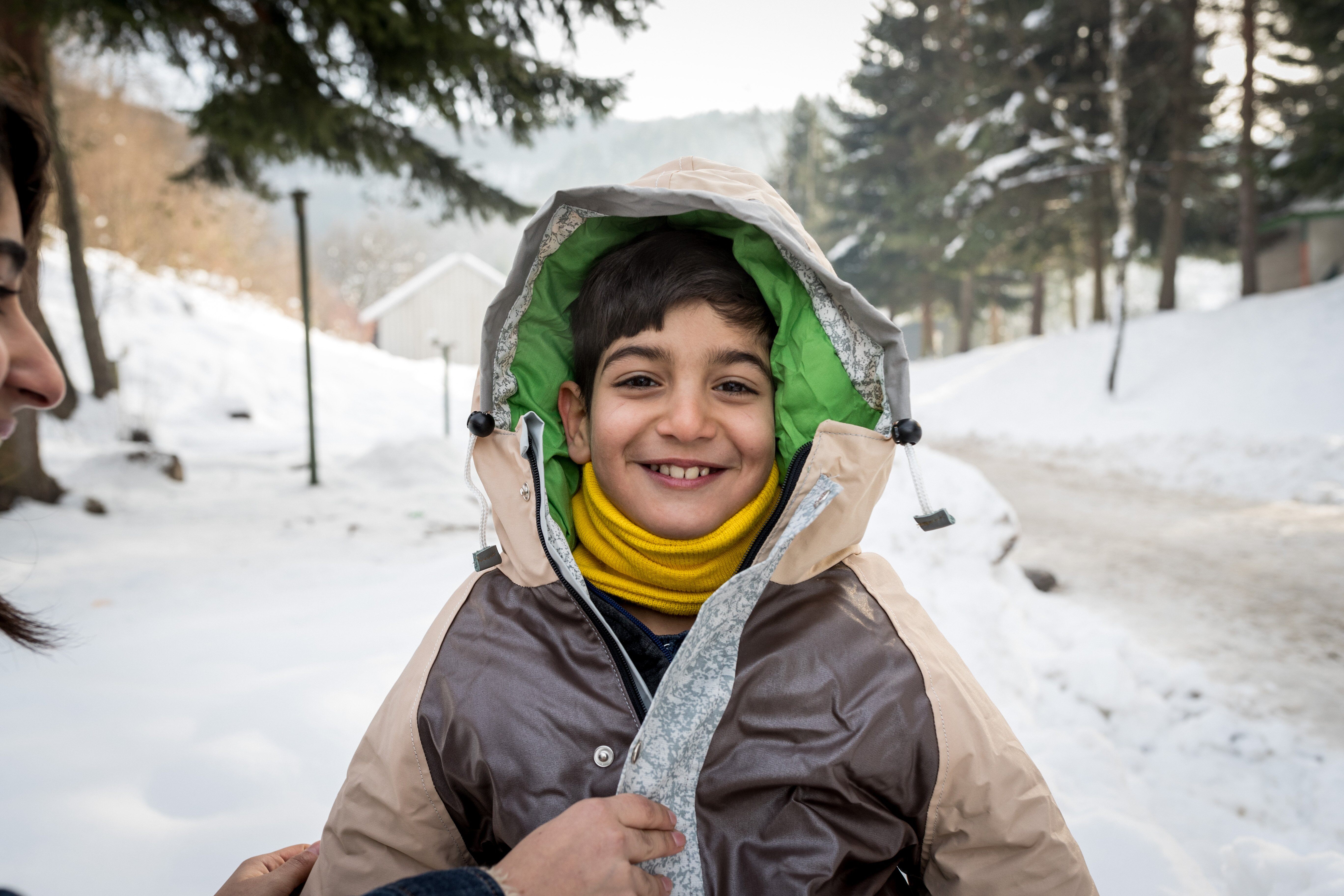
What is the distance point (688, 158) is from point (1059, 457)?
1073 centimetres

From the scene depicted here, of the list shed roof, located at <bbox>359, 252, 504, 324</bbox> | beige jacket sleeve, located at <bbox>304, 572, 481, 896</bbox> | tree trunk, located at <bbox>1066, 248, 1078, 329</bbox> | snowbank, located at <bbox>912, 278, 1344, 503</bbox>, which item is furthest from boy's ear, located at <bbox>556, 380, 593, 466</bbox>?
shed roof, located at <bbox>359, 252, 504, 324</bbox>

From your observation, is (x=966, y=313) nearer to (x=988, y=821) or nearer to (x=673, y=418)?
(x=673, y=418)

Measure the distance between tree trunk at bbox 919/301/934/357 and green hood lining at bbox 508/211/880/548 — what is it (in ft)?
85.8

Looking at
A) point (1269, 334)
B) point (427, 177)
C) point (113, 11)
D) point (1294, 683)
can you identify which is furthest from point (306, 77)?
point (1269, 334)

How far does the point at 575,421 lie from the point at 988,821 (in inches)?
48.9

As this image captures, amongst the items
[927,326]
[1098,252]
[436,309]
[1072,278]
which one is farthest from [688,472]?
[436,309]

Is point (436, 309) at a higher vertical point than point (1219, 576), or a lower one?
higher

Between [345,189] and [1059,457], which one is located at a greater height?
[345,189]

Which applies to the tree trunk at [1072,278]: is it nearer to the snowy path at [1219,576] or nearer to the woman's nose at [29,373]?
the snowy path at [1219,576]

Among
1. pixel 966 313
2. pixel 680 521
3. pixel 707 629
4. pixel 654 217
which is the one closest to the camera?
pixel 707 629

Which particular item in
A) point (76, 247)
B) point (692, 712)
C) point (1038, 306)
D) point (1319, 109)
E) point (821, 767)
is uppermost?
point (1319, 109)

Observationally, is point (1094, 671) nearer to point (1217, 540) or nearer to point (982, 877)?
point (982, 877)

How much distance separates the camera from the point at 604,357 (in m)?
1.66

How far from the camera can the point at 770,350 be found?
1675 millimetres
